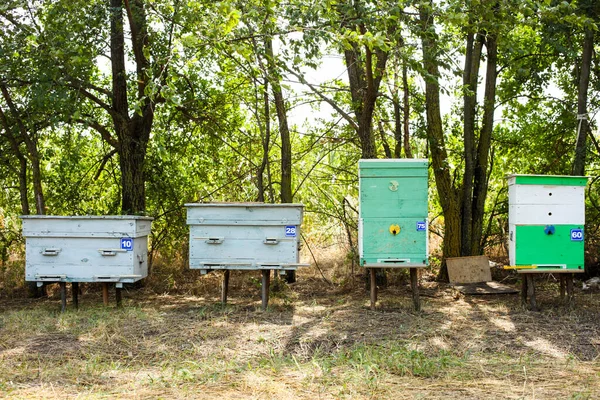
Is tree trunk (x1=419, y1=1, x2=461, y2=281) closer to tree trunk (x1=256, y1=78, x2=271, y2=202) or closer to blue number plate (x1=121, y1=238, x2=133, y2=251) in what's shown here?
tree trunk (x1=256, y1=78, x2=271, y2=202)

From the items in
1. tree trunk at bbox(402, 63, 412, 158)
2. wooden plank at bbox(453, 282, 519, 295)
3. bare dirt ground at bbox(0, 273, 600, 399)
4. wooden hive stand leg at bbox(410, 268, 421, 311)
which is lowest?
bare dirt ground at bbox(0, 273, 600, 399)

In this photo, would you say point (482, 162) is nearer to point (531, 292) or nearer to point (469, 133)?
point (469, 133)

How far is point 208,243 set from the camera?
740cm

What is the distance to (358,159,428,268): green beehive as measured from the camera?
6891mm

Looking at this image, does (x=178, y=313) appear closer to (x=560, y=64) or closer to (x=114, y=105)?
(x=114, y=105)

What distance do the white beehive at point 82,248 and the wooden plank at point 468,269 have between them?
4340 mm

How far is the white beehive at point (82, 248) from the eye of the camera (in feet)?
23.8

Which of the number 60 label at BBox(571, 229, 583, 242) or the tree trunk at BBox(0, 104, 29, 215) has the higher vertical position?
the tree trunk at BBox(0, 104, 29, 215)

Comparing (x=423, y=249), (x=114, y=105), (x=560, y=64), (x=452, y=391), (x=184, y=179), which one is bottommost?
(x=452, y=391)

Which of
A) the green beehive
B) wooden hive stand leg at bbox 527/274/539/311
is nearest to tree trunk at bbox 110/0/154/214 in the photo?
the green beehive

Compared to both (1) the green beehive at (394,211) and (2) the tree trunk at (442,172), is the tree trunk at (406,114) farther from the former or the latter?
(1) the green beehive at (394,211)

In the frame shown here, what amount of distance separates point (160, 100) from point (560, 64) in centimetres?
589

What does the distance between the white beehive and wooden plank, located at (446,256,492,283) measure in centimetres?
434

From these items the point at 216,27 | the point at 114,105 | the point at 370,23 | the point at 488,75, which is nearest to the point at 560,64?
the point at 488,75
